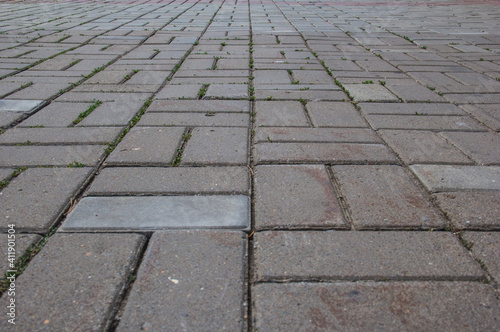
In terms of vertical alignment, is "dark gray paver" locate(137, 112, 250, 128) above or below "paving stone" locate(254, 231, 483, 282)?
above

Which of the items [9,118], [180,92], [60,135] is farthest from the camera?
[180,92]

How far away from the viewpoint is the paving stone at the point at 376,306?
1.05 meters

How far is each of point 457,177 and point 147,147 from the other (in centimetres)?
157

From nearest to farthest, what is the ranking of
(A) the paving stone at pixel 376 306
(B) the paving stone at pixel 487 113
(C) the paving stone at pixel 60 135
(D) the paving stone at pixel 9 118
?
(A) the paving stone at pixel 376 306 → (C) the paving stone at pixel 60 135 → (D) the paving stone at pixel 9 118 → (B) the paving stone at pixel 487 113

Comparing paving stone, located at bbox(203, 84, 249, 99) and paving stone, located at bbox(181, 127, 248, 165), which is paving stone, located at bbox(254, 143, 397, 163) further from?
paving stone, located at bbox(203, 84, 249, 99)

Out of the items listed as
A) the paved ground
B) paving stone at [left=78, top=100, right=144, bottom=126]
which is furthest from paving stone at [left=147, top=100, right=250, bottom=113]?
paving stone at [left=78, top=100, right=144, bottom=126]

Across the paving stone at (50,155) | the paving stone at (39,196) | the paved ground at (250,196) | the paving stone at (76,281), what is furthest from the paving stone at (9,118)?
the paving stone at (76,281)

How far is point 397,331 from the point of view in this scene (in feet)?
3.39

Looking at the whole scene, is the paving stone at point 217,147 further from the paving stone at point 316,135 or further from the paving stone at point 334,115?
the paving stone at point 334,115

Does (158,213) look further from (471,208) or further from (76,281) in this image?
(471,208)

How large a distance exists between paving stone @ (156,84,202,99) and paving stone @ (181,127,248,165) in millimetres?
697

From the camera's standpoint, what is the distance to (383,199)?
163 centimetres

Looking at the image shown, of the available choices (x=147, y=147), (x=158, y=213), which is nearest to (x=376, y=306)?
(x=158, y=213)

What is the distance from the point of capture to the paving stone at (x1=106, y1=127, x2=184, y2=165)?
1.94 m
